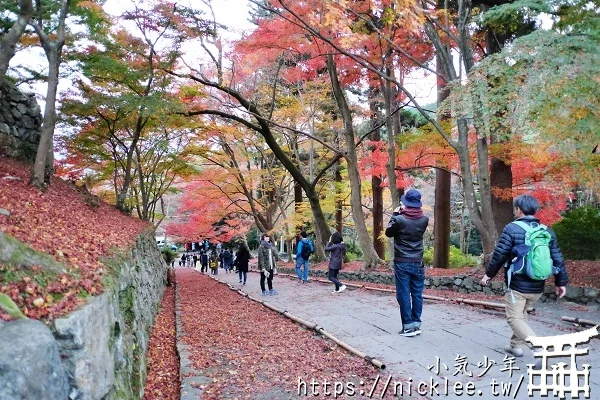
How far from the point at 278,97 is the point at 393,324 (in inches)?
566

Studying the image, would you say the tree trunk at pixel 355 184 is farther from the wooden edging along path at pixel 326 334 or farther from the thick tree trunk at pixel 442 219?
the wooden edging along path at pixel 326 334

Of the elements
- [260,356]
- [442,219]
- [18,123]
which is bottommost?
[260,356]

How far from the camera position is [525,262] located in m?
3.91

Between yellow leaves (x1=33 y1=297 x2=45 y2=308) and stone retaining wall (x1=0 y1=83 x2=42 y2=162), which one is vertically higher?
stone retaining wall (x1=0 y1=83 x2=42 y2=162)

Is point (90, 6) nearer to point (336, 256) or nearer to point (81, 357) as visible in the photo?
point (336, 256)

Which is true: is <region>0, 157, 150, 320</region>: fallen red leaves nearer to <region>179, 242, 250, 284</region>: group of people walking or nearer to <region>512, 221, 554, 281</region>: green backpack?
<region>512, 221, 554, 281</region>: green backpack

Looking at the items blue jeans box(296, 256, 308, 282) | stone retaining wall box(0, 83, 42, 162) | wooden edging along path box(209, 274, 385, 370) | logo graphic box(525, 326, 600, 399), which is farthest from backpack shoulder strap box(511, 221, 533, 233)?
stone retaining wall box(0, 83, 42, 162)

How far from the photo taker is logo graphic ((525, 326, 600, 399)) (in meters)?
3.41

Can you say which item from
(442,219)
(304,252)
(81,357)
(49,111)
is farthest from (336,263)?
(81,357)

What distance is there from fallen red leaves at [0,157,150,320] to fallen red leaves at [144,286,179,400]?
1.50 m

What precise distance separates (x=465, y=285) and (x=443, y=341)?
190 inches

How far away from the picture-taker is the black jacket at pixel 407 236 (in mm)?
5020

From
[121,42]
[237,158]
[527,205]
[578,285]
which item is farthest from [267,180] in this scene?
[527,205]

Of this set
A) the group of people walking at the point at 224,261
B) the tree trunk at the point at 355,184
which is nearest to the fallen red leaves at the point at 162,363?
the group of people walking at the point at 224,261
